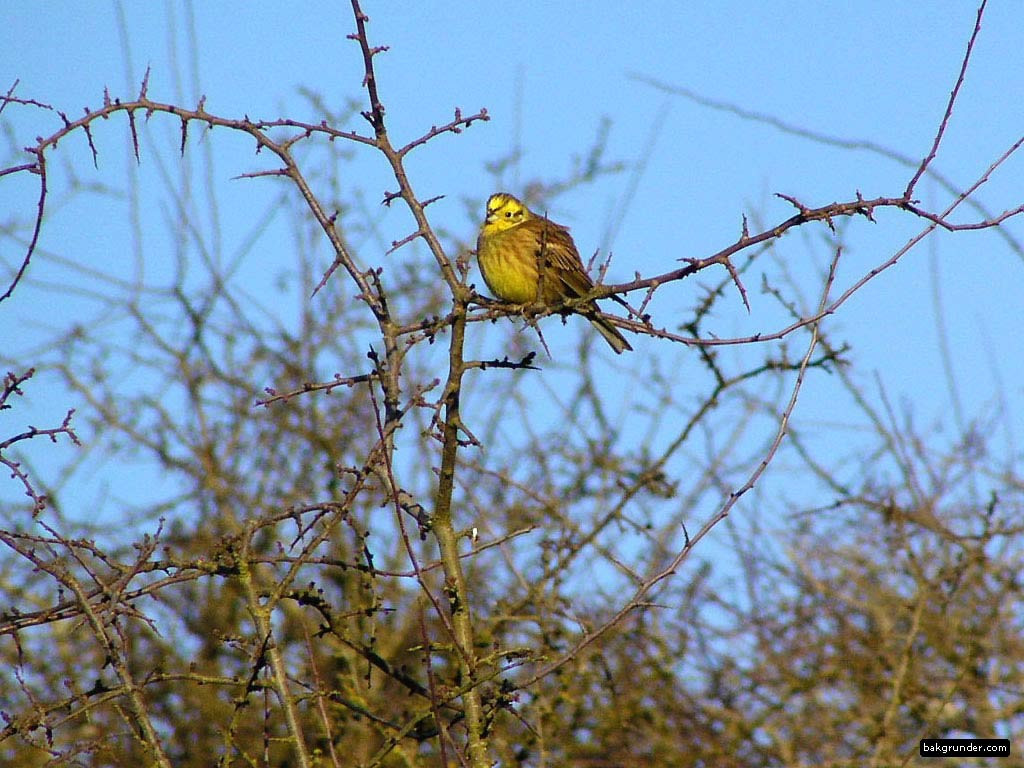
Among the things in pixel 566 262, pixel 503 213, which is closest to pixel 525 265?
pixel 566 262

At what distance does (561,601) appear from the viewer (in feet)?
19.6

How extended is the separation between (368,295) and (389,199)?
245 millimetres

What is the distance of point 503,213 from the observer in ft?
21.9

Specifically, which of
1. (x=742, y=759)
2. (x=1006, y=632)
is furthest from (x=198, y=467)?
(x=1006, y=632)

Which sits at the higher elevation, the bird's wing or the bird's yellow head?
the bird's yellow head

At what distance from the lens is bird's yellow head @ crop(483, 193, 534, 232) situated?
Result: 21.8 feet

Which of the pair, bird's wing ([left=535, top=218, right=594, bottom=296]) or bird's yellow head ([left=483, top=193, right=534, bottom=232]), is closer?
bird's wing ([left=535, top=218, right=594, bottom=296])

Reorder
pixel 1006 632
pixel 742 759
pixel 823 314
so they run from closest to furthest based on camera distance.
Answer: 1. pixel 823 314
2. pixel 1006 632
3. pixel 742 759

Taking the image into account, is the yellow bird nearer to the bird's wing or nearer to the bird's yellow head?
the bird's wing

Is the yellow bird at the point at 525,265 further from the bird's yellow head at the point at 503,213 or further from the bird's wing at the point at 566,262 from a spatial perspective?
the bird's yellow head at the point at 503,213

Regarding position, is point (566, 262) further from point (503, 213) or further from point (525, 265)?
point (503, 213)

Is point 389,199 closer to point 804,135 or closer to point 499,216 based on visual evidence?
point 804,135

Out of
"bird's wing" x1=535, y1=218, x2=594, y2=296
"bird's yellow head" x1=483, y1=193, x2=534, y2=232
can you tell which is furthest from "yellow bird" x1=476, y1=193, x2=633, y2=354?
"bird's yellow head" x1=483, y1=193, x2=534, y2=232

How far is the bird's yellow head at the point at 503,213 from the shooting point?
6.64m
